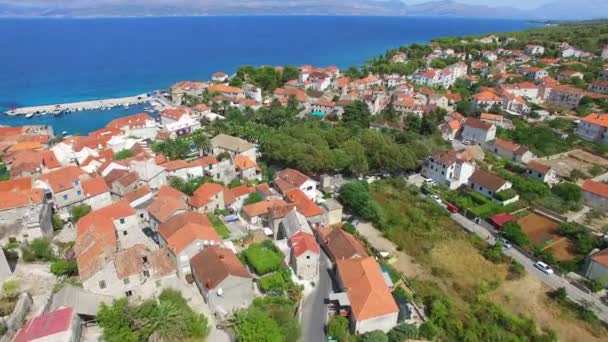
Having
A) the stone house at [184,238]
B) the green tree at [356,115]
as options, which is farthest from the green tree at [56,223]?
the green tree at [356,115]

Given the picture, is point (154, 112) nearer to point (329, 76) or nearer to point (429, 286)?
point (329, 76)

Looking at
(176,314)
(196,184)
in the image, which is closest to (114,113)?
(196,184)

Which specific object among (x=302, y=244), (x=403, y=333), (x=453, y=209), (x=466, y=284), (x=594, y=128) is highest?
(x=302, y=244)

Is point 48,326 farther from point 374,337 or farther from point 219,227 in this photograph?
point 374,337

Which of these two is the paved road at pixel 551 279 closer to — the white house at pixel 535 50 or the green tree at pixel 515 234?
the green tree at pixel 515 234

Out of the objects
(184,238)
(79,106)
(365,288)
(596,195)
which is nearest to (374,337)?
(365,288)
